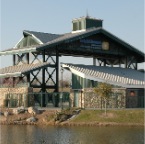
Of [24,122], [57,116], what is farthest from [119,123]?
[24,122]

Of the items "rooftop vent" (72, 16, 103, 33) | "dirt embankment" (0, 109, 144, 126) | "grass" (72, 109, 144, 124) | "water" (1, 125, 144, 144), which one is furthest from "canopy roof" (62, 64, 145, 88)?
"water" (1, 125, 144, 144)

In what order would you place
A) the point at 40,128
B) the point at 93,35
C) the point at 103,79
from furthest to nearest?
1. the point at 93,35
2. the point at 103,79
3. the point at 40,128

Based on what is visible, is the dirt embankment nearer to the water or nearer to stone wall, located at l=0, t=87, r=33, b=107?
the water

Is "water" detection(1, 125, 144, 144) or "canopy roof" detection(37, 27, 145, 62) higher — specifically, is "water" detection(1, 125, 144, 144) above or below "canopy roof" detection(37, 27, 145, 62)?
below

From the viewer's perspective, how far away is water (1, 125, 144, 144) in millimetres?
36531

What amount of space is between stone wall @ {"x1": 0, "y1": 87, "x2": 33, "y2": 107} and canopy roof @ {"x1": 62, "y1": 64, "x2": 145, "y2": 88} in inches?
279

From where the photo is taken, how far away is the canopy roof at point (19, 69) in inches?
2464

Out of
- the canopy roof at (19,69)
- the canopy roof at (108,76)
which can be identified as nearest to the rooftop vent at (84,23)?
the canopy roof at (108,76)

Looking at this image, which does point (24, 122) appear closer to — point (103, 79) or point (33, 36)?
point (103, 79)

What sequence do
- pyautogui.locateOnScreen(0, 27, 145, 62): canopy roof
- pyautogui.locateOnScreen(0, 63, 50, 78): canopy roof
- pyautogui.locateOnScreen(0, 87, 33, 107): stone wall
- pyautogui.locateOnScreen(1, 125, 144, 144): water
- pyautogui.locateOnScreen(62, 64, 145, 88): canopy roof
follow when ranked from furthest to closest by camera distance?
pyautogui.locateOnScreen(0, 27, 145, 62): canopy roof → pyautogui.locateOnScreen(0, 63, 50, 78): canopy roof → pyautogui.locateOnScreen(62, 64, 145, 88): canopy roof → pyautogui.locateOnScreen(0, 87, 33, 107): stone wall → pyautogui.locateOnScreen(1, 125, 144, 144): water

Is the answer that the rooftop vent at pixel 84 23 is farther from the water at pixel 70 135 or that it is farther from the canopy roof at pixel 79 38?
the water at pixel 70 135

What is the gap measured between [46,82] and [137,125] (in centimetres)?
2227

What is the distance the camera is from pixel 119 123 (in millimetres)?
49656

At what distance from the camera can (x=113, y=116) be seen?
2039 inches
